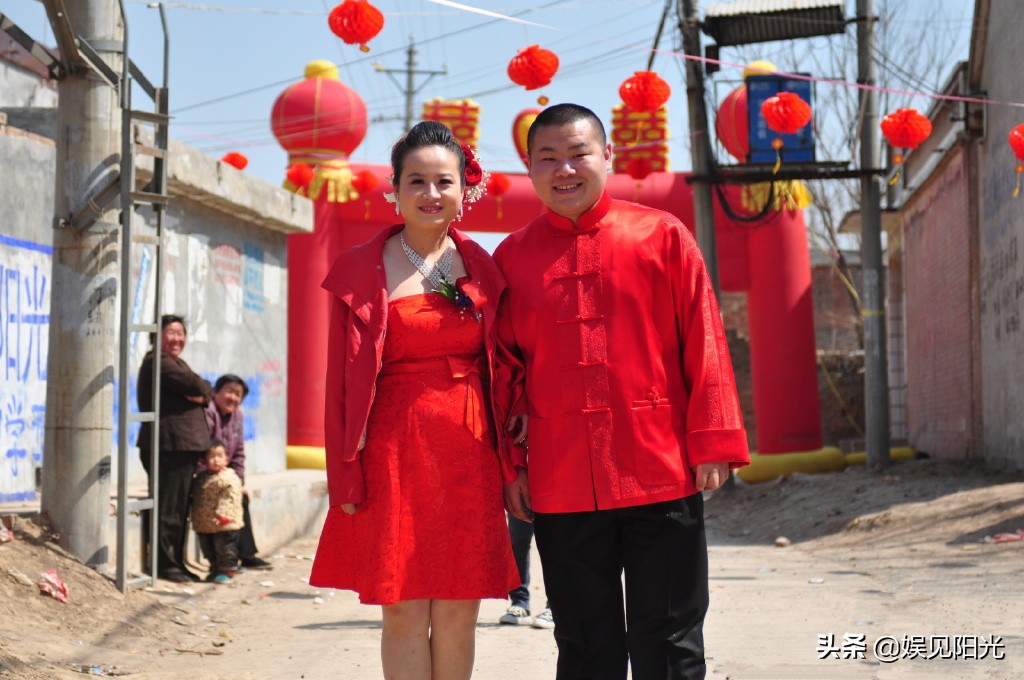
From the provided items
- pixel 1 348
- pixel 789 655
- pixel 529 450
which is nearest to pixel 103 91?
pixel 1 348

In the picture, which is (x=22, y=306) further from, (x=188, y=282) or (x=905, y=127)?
(x=905, y=127)

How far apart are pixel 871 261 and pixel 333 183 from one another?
5964 mm

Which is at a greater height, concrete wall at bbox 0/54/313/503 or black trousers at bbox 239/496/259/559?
concrete wall at bbox 0/54/313/503

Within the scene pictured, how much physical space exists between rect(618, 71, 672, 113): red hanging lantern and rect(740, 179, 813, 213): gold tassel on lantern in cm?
258

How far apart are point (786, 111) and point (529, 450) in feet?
30.7

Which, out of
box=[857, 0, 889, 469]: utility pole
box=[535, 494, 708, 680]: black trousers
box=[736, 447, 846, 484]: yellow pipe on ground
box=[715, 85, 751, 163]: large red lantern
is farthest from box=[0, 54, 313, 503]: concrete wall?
box=[857, 0, 889, 469]: utility pole

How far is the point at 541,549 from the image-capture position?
3.38 meters

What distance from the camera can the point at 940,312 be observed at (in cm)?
1431

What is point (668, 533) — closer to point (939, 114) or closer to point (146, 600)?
point (146, 600)

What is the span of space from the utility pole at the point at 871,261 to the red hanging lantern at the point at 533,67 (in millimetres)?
4134

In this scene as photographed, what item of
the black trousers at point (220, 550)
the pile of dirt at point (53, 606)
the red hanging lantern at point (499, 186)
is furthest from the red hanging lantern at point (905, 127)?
the pile of dirt at point (53, 606)

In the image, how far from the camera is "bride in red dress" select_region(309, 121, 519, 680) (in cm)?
334

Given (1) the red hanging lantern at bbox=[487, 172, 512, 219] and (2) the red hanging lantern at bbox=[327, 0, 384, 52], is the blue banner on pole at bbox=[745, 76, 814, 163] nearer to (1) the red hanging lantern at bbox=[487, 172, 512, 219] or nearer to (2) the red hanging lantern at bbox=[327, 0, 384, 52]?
(1) the red hanging lantern at bbox=[487, 172, 512, 219]

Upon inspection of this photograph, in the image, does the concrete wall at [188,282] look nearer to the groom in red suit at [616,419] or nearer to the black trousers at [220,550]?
the black trousers at [220,550]
